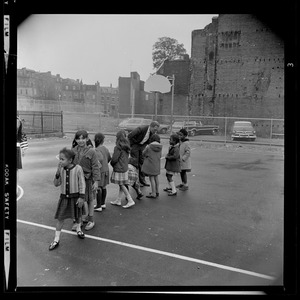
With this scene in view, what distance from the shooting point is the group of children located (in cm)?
382

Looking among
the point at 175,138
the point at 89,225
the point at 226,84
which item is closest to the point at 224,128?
the point at 226,84

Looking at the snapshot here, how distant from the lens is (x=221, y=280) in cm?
305

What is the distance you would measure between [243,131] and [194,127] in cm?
294

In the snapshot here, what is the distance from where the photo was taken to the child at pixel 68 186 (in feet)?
12.4

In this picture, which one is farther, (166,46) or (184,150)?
(184,150)

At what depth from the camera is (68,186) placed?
381cm

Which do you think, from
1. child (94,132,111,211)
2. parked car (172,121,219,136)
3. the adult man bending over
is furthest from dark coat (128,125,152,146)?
parked car (172,121,219,136)

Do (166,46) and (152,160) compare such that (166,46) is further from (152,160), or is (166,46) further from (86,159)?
(152,160)

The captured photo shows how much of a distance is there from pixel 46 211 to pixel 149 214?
1681 mm

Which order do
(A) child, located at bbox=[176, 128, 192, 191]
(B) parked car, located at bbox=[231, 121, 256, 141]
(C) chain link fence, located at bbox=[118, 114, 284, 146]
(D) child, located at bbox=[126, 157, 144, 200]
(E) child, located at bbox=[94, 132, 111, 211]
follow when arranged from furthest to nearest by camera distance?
(B) parked car, located at bbox=[231, 121, 256, 141] → (C) chain link fence, located at bbox=[118, 114, 284, 146] → (A) child, located at bbox=[176, 128, 192, 191] → (D) child, located at bbox=[126, 157, 144, 200] → (E) child, located at bbox=[94, 132, 111, 211]

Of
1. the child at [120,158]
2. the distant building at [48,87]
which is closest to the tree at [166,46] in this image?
the distant building at [48,87]

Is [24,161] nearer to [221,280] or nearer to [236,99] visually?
[221,280]

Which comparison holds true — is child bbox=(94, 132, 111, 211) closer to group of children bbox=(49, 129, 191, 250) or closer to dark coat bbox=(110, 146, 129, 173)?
group of children bbox=(49, 129, 191, 250)
